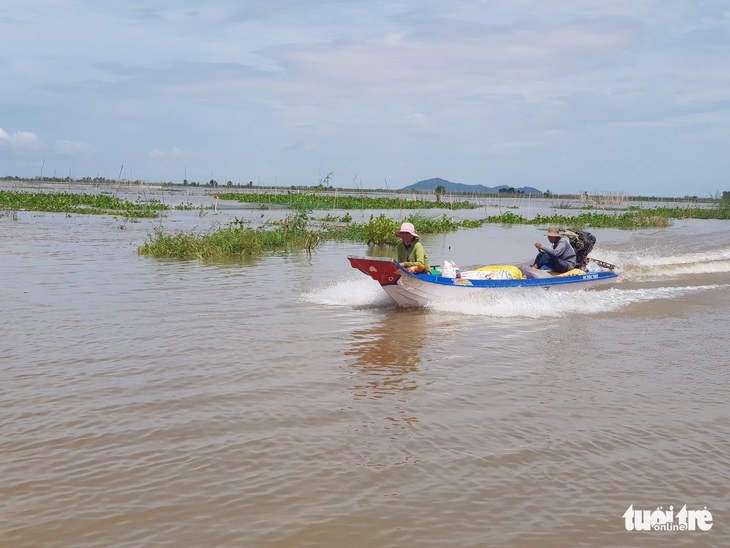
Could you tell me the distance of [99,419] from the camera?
570cm

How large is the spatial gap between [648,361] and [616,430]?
2.86 m

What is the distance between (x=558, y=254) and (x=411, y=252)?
3.55 metres

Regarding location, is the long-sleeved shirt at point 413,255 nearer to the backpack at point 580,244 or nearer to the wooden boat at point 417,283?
the wooden boat at point 417,283

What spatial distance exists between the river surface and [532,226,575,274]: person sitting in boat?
1.49 metres

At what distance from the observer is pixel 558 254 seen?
1338 cm

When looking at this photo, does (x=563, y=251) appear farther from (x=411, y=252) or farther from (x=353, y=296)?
(x=353, y=296)

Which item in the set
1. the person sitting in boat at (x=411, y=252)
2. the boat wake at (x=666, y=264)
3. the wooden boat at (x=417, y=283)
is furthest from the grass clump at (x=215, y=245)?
the boat wake at (x=666, y=264)

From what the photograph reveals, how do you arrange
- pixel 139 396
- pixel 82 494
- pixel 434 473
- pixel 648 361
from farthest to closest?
pixel 648 361 < pixel 139 396 < pixel 434 473 < pixel 82 494

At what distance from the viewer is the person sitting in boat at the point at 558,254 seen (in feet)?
43.9

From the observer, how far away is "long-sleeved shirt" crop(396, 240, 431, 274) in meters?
11.3

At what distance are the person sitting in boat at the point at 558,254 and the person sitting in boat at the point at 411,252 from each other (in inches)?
121

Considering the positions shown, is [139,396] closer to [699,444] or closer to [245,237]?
[699,444]

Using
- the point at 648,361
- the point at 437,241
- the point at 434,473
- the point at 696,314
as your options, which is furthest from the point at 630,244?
the point at 434,473

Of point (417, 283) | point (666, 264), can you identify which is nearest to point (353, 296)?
point (417, 283)
